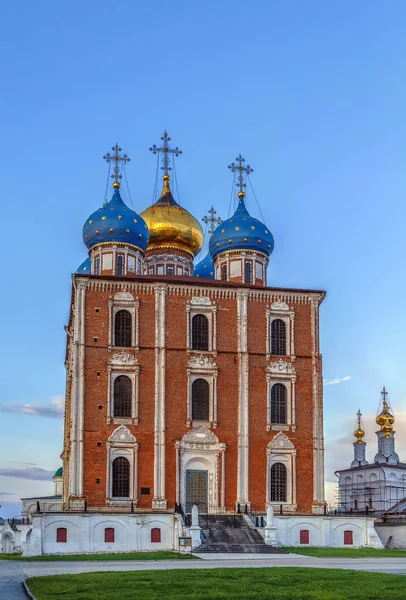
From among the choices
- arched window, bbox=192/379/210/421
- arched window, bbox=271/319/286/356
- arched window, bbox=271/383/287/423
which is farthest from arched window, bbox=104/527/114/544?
arched window, bbox=271/319/286/356

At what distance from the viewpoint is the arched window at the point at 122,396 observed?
142 ft

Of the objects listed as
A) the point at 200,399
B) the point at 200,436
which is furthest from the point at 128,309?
the point at 200,436

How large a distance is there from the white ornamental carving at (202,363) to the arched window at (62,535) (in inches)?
408

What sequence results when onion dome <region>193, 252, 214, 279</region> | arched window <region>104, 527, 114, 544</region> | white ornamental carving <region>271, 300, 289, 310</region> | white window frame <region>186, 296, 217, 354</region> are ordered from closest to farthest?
arched window <region>104, 527, 114, 544</region>, white window frame <region>186, 296, 217, 354</region>, white ornamental carving <region>271, 300, 289, 310</region>, onion dome <region>193, 252, 214, 279</region>

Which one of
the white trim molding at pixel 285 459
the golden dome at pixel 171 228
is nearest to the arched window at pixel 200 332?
the white trim molding at pixel 285 459

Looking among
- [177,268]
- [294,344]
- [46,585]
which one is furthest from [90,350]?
[46,585]

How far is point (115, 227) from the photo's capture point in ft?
166

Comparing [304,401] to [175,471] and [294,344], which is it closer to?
[294,344]

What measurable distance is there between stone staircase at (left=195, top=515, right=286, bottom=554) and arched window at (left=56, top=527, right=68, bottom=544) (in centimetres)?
579

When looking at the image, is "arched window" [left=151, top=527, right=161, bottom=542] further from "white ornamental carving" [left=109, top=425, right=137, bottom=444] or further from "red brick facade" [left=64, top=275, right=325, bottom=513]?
"white ornamental carving" [left=109, top=425, right=137, bottom=444]

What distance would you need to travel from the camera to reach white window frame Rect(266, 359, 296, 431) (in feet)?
146

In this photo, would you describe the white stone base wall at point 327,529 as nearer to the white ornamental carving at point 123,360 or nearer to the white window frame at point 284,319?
the white window frame at point 284,319

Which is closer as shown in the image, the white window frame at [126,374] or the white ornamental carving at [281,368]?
the white window frame at [126,374]

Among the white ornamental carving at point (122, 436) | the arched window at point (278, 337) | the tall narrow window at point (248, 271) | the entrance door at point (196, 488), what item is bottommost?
the entrance door at point (196, 488)
